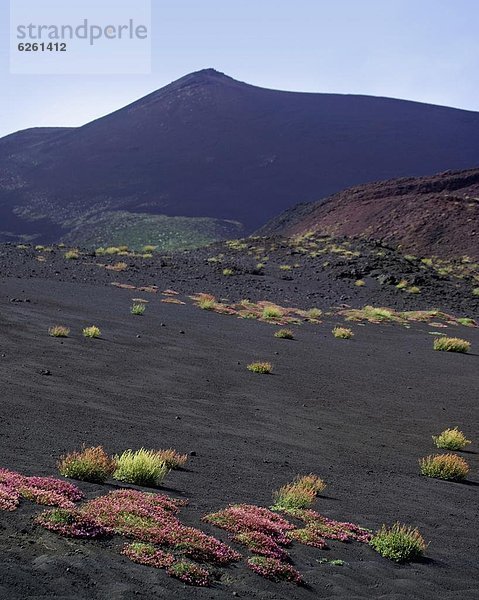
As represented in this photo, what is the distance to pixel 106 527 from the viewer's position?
5.84 m

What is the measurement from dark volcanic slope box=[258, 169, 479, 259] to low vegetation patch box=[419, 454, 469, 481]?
45.7 metres

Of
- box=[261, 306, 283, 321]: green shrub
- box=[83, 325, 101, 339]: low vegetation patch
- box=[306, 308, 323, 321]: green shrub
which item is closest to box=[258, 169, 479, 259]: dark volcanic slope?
box=[306, 308, 323, 321]: green shrub

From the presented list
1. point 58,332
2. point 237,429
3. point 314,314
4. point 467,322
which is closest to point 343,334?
point 314,314

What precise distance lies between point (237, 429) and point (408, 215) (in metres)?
55.0

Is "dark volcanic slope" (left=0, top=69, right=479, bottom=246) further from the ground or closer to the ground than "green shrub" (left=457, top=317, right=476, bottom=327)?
further from the ground

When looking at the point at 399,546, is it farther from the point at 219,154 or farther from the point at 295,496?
the point at 219,154

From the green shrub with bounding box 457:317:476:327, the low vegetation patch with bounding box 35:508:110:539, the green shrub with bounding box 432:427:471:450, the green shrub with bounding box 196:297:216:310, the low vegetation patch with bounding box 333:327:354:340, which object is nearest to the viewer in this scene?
the low vegetation patch with bounding box 35:508:110:539

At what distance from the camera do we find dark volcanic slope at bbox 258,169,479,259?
189ft

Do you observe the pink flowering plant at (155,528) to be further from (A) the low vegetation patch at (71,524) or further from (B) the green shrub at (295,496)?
(B) the green shrub at (295,496)

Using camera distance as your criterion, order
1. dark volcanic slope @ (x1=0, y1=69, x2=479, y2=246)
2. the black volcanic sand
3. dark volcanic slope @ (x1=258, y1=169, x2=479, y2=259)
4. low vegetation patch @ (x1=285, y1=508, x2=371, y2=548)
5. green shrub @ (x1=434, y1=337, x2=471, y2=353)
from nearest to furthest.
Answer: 1. low vegetation patch @ (x1=285, y1=508, x2=371, y2=548)
2. green shrub @ (x1=434, y1=337, x2=471, y2=353)
3. the black volcanic sand
4. dark volcanic slope @ (x1=258, y1=169, x2=479, y2=259)
5. dark volcanic slope @ (x1=0, y1=69, x2=479, y2=246)

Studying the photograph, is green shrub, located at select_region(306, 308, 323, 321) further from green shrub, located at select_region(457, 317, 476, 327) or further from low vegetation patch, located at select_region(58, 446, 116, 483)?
low vegetation patch, located at select_region(58, 446, 116, 483)

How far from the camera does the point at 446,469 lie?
10.5 metres

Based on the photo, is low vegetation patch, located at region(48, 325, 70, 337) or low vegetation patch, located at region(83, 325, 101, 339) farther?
low vegetation patch, located at region(83, 325, 101, 339)

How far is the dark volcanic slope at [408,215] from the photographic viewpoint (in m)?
57.5
